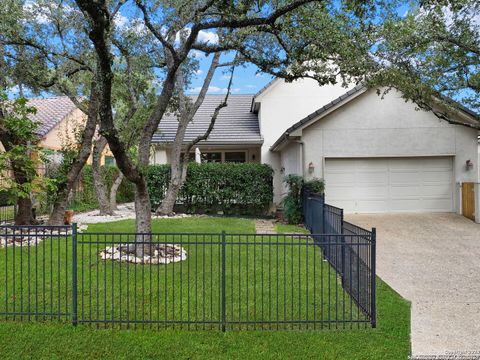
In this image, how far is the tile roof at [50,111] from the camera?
73.8ft

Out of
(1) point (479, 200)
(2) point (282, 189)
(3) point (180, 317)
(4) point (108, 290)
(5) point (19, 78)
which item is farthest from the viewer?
(2) point (282, 189)

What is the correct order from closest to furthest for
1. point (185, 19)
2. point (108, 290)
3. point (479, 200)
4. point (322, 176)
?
point (108, 290) → point (185, 19) → point (479, 200) → point (322, 176)

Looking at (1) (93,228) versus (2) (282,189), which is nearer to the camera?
(1) (93,228)

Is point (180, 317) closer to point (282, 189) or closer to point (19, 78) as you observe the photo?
point (19, 78)

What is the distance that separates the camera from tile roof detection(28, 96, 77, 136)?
22487 mm

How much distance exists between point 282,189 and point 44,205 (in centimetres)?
1004

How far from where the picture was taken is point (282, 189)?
64.2ft

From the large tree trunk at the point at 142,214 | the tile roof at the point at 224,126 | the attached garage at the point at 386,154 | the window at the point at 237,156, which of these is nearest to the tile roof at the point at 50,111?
the tile roof at the point at 224,126

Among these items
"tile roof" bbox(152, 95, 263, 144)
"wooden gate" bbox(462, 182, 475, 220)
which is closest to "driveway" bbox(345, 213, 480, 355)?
"wooden gate" bbox(462, 182, 475, 220)

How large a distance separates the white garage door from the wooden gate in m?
0.59

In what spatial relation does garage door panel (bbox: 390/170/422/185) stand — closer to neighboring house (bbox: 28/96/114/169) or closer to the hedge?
the hedge

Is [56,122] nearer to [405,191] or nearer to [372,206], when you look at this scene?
[372,206]

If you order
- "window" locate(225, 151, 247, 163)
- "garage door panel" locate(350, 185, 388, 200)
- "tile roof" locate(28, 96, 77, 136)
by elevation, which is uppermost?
"tile roof" locate(28, 96, 77, 136)

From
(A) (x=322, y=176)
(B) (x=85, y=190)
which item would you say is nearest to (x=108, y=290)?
(A) (x=322, y=176)
